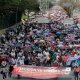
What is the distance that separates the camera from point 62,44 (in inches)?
1597

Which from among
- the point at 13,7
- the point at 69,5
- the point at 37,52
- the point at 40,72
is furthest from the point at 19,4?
the point at 69,5

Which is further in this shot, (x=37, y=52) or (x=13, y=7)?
(x=13, y=7)

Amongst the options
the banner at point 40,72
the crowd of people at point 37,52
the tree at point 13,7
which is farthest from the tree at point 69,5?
the banner at point 40,72

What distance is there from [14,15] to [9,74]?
3764 centimetres

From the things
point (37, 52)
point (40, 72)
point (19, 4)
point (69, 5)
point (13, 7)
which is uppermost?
point (19, 4)

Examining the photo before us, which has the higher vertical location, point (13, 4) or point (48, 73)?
point (13, 4)

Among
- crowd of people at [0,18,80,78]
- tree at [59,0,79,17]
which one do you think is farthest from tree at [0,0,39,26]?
tree at [59,0,79,17]

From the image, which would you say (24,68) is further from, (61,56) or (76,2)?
(76,2)

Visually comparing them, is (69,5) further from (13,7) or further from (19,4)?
(13,7)

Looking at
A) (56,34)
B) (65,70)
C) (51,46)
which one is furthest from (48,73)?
(56,34)

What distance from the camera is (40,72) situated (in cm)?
2780

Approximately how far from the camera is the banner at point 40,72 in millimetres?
27312

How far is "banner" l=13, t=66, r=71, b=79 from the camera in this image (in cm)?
2731

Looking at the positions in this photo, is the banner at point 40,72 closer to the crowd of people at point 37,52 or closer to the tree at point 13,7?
the crowd of people at point 37,52
